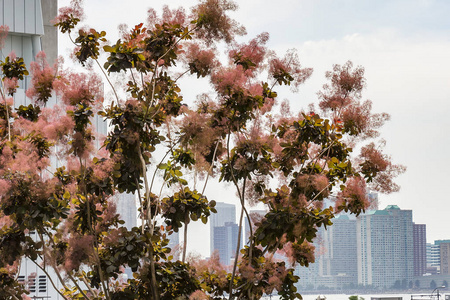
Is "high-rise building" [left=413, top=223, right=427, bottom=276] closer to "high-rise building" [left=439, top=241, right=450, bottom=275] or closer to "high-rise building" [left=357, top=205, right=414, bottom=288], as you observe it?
"high-rise building" [left=357, top=205, right=414, bottom=288]

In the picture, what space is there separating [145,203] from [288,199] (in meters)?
0.77

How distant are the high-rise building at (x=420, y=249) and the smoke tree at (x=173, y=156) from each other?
58253 mm

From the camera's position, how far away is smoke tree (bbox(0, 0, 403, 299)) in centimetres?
296

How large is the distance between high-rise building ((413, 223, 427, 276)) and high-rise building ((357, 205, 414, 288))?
462 millimetres

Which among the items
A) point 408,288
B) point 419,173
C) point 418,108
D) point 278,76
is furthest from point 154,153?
point 408,288

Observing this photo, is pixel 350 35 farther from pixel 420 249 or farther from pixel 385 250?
pixel 420 249

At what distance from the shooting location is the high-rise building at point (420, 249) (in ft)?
192

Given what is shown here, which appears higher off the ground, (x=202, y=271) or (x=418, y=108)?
(x=418, y=108)

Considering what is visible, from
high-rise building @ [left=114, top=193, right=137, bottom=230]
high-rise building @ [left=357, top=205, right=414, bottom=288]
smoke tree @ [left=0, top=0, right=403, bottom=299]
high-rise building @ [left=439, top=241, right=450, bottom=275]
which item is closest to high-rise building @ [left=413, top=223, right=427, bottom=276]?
high-rise building @ [left=357, top=205, right=414, bottom=288]

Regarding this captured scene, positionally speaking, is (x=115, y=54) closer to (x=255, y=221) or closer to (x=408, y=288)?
(x=255, y=221)

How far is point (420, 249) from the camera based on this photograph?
59062mm

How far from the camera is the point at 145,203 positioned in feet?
11.2

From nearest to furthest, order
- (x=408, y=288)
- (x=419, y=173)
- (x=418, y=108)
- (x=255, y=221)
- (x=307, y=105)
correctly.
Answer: (x=255, y=221), (x=307, y=105), (x=418, y=108), (x=419, y=173), (x=408, y=288)

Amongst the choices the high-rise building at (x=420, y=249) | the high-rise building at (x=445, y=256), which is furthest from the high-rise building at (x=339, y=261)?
the high-rise building at (x=445, y=256)
